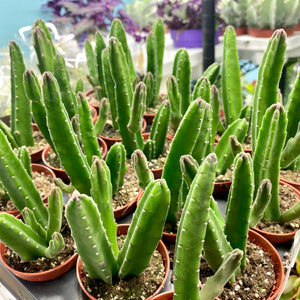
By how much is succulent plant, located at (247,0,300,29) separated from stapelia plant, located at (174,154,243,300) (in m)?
1.66

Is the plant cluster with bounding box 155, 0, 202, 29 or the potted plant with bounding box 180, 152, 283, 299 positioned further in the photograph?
the plant cluster with bounding box 155, 0, 202, 29

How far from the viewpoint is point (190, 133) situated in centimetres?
71

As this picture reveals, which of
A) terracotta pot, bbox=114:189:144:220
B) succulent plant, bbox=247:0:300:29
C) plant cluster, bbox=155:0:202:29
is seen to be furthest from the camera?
plant cluster, bbox=155:0:202:29

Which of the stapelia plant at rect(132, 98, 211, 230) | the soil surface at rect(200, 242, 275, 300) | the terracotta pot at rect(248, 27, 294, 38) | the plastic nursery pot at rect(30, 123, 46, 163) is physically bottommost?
the soil surface at rect(200, 242, 275, 300)

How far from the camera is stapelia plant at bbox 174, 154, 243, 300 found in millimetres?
500

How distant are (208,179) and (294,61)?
1.74 meters

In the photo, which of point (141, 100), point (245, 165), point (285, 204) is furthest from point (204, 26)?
point (245, 165)

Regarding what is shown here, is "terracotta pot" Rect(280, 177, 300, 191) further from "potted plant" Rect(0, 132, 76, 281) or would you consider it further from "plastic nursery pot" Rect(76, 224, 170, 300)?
"potted plant" Rect(0, 132, 76, 281)

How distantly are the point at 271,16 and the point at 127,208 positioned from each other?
4.87 feet

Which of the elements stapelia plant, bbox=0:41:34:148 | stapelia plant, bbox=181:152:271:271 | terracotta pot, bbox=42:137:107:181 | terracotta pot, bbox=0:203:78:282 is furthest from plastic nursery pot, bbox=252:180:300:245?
stapelia plant, bbox=0:41:34:148

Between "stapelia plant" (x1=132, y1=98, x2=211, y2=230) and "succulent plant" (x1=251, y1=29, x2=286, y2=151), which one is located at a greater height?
"succulent plant" (x1=251, y1=29, x2=286, y2=151)

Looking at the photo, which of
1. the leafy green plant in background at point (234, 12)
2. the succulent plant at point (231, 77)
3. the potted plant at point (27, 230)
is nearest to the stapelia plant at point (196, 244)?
the potted plant at point (27, 230)

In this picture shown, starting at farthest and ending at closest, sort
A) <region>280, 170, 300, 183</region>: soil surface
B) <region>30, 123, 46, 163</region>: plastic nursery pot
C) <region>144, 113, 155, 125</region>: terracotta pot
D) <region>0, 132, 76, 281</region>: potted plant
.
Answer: <region>144, 113, 155, 125</region>: terracotta pot, <region>30, 123, 46, 163</region>: plastic nursery pot, <region>280, 170, 300, 183</region>: soil surface, <region>0, 132, 76, 281</region>: potted plant

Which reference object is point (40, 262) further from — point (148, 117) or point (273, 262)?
point (148, 117)
